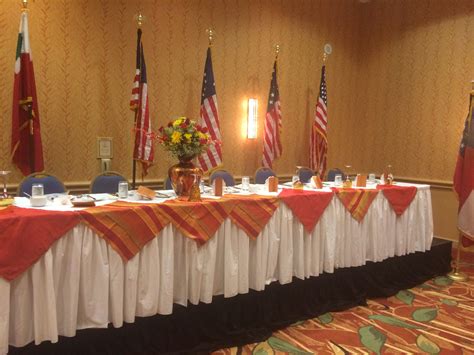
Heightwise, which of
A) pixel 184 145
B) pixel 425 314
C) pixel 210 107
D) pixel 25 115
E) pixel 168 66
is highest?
pixel 168 66

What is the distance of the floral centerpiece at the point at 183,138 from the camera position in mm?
3109

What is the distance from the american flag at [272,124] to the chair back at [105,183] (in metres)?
2.64

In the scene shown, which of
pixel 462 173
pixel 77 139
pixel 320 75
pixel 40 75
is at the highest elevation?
pixel 320 75

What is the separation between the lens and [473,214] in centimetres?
498

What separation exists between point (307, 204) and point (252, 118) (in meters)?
2.88

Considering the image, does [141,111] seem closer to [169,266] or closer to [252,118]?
[252,118]

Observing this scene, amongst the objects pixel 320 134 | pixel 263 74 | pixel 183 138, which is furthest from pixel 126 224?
pixel 320 134

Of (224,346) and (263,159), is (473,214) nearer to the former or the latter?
(263,159)

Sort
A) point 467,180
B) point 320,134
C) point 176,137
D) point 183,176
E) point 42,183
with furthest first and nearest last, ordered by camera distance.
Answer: point 320,134, point 467,180, point 42,183, point 183,176, point 176,137

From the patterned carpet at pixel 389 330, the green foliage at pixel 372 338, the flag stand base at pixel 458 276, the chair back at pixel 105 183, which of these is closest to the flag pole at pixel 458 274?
the flag stand base at pixel 458 276

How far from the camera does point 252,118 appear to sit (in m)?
6.18

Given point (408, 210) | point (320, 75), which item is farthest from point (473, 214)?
point (320, 75)

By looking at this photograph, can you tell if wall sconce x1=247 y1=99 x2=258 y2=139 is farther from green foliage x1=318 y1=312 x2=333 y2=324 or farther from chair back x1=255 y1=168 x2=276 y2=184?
green foliage x1=318 y1=312 x2=333 y2=324

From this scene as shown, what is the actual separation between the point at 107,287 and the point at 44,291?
1.14ft
